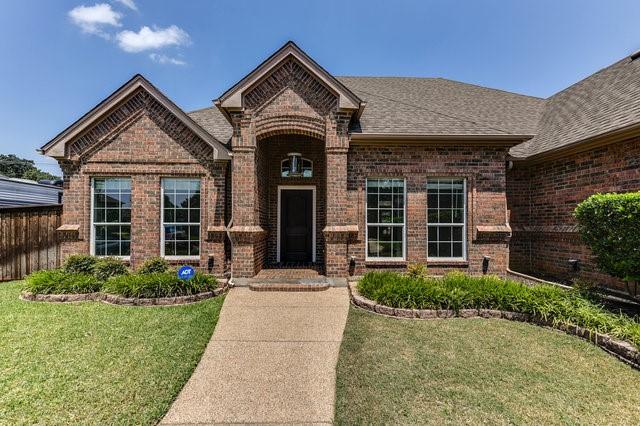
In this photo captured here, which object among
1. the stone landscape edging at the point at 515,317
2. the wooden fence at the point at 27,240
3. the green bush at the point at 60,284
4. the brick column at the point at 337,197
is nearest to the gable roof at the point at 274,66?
the brick column at the point at 337,197

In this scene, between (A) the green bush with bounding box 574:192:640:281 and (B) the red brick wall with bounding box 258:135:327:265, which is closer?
(A) the green bush with bounding box 574:192:640:281

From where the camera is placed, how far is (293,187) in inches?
394

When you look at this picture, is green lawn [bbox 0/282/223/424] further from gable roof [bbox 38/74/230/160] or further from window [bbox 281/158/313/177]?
window [bbox 281/158/313/177]

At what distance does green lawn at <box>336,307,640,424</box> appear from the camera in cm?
316

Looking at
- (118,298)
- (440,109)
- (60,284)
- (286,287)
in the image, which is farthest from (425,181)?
(60,284)

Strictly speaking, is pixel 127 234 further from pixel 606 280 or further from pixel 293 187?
pixel 606 280

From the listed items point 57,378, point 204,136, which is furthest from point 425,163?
point 57,378

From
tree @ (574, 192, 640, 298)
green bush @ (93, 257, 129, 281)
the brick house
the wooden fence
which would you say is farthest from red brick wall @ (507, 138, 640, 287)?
the wooden fence

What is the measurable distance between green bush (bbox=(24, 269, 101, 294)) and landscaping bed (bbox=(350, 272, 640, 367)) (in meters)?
6.08

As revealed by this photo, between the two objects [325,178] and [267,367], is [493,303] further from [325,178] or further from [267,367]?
[325,178]

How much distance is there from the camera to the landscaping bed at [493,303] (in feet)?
16.5

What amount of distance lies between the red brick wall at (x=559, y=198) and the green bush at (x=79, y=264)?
482 inches

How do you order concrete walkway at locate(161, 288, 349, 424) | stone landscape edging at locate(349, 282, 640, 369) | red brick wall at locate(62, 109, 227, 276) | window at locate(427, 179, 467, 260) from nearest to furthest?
1. concrete walkway at locate(161, 288, 349, 424)
2. stone landscape edging at locate(349, 282, 640, 369)
3. red brick wall at locate(62, 109, 227, 276)
4. window at locate(427, 179, 467, 260)

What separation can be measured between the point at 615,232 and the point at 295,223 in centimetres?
782
